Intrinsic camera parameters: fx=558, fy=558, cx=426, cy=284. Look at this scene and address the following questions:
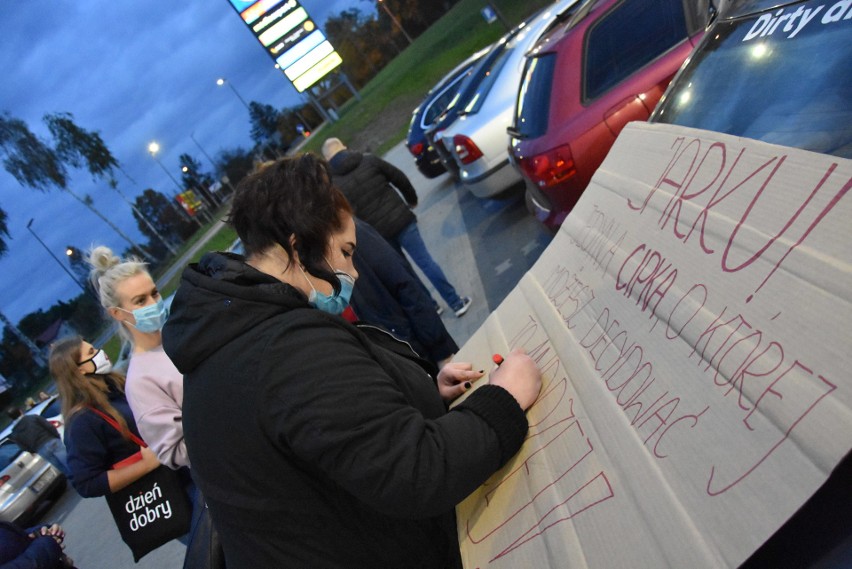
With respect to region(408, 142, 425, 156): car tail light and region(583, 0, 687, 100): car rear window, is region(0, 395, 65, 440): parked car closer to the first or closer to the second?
region(408, 142, 425, 156): car tail light

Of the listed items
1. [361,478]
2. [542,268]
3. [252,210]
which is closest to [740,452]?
[361,478]

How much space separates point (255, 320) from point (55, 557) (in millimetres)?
3552

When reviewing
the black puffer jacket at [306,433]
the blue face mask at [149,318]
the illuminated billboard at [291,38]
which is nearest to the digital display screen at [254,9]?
the illuminated billboard at [291,38]

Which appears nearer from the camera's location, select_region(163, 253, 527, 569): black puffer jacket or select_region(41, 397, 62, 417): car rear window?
select_region(163, 253, 527, 569): black puffer jacket

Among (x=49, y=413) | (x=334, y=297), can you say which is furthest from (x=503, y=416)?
(x=49, y=413)

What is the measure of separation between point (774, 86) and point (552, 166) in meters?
2.55

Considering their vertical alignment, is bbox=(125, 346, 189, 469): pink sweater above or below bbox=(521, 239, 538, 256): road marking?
above

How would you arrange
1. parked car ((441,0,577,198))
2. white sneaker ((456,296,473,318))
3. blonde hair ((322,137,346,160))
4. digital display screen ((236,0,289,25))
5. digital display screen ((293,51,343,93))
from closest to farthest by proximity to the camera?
1. blonde hair ((322,137,346,160))
2. white sneaker ((456,296,473,318))
3. parked car ((441,0,577,198))
4. digital display screen ((236,0,289,25))
5. digital display screen ((293,51,343,93))

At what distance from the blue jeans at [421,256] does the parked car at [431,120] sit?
17.6ft

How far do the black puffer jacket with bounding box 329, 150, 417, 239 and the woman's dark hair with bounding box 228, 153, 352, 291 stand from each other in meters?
3.32

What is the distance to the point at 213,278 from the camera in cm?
130

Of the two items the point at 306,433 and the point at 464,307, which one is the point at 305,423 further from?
the point at 464,307

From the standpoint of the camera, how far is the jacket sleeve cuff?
47.9 inches

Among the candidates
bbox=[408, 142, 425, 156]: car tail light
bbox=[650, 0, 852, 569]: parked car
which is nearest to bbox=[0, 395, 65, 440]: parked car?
bbox=[408, 142, 425, 156]: car tail light
